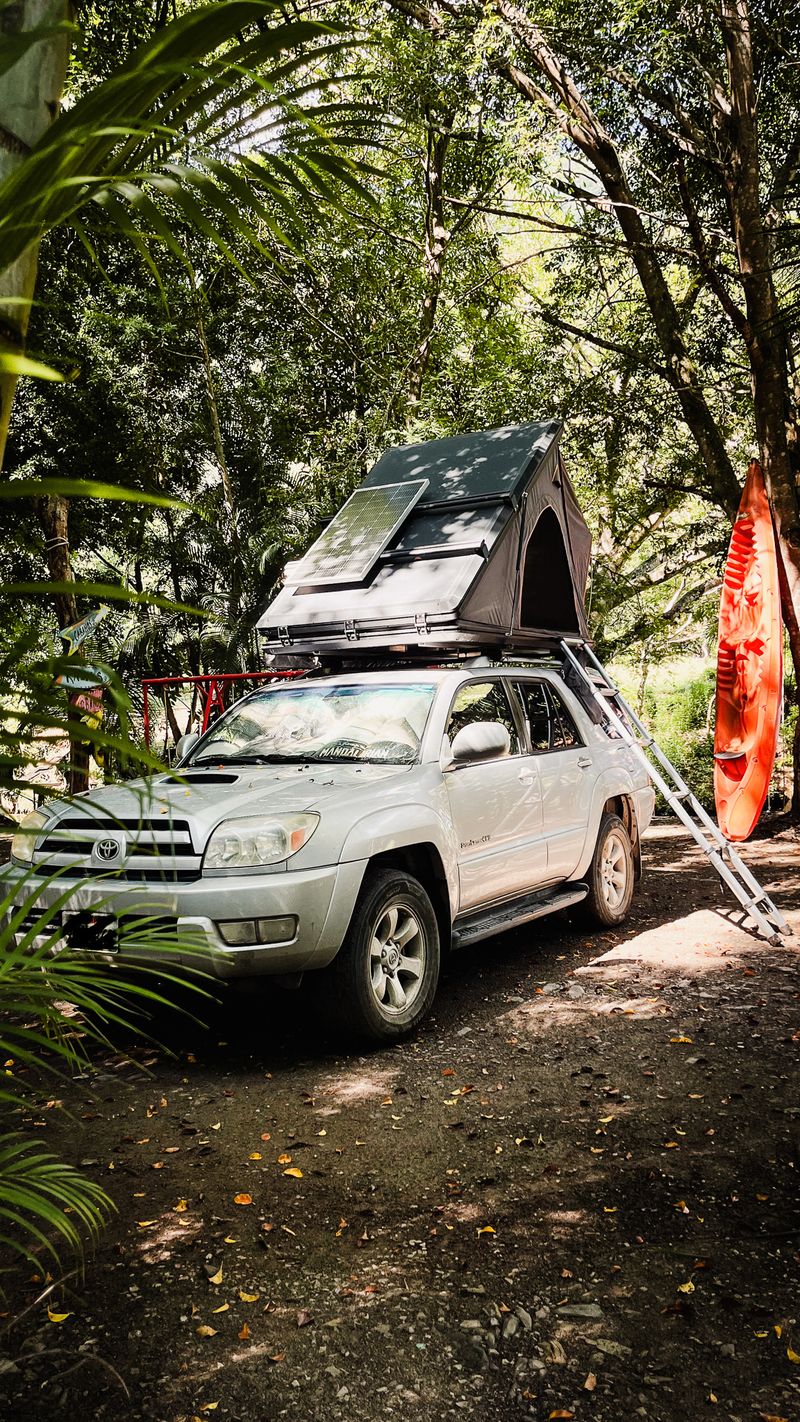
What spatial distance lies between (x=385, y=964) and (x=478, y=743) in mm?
1277

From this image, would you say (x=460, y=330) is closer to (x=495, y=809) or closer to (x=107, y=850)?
(x=495, y=809)

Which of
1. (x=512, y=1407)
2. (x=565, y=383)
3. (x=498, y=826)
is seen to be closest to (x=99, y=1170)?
(x=512, y=1407)

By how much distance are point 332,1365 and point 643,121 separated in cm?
1161

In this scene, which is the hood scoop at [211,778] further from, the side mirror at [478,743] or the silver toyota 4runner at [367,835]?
the side mirror at [478,743]

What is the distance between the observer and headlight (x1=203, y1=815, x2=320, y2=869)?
4.72 meters

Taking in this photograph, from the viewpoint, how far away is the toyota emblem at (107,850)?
191 inches

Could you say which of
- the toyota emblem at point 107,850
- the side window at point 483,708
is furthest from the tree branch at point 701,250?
the toyota emblem at point 107,850

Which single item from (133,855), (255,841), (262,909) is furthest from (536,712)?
(133,855)

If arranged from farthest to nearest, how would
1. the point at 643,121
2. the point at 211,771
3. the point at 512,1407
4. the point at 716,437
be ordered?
1. the point at 716,437
2. the point at 643,121
3. the point at 211,771
4. the point at 512,1407

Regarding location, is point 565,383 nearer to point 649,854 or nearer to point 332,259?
point 332,259

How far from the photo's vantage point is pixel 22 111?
1095 mm

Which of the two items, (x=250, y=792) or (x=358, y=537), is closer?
(x=250, y=792)

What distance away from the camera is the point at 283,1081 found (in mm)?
4801

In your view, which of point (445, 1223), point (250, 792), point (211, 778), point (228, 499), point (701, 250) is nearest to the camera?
point (445, 1223)
